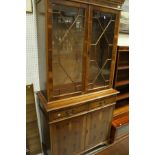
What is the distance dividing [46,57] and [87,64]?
0.46 metres

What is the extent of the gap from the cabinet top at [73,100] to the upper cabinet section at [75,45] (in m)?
0.05

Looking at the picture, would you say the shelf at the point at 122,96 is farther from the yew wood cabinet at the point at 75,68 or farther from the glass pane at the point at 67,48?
the glass pane at the point at 67,48

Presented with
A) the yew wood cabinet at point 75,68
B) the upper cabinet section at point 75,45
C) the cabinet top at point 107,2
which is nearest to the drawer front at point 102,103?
the yew wood cabinet at point 75,68

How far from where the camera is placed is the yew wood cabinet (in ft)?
4.53

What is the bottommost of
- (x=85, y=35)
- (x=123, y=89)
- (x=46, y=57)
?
(x=123, y=89)

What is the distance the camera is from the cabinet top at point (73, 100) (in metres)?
1.47

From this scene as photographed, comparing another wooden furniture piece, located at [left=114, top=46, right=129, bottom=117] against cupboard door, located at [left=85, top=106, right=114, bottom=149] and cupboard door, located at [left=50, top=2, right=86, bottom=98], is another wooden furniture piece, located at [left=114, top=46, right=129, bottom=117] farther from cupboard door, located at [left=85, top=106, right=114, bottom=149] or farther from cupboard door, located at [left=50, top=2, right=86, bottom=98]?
cupboard door, located at [left=50, top=2, right=86, bottom=98]

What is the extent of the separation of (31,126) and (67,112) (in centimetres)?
52

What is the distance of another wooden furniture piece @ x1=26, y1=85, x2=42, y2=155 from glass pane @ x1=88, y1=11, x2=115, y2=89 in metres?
0.70
